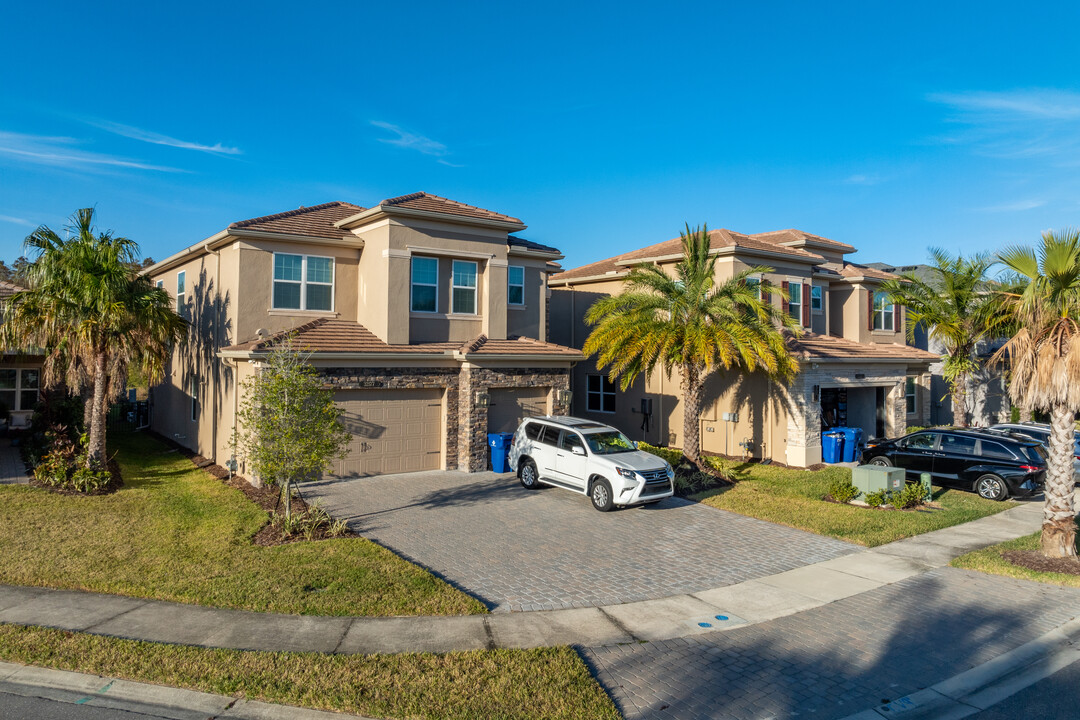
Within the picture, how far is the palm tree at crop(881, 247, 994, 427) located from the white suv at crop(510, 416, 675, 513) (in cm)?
1370

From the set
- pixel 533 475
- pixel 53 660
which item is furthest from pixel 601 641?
pixel 533 475

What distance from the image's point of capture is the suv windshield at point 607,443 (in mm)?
14664

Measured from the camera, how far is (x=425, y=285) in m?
18.2

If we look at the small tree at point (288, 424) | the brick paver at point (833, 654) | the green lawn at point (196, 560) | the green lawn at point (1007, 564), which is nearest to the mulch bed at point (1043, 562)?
the green lawn at point (1007, 564)

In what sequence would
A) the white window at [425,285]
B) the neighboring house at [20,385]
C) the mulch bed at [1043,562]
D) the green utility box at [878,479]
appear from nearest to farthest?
the mulch bed at [1043,562]
the green utility box at [878,479]
the white window at [425,285]
the neighboring house at [20,385]

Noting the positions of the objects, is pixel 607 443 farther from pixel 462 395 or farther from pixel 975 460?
pixel 975 460

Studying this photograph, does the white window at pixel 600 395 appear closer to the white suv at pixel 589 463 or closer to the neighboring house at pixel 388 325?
the neighboring house at pixel 388 325

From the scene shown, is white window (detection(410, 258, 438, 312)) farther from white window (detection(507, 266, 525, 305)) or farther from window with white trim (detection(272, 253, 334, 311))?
white window (detection(507, 266, 525, 305))

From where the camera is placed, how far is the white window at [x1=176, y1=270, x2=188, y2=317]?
2142cm

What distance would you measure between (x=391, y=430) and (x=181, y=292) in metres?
9.74

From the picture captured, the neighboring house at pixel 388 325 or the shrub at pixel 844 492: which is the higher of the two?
the neighboring house at pixel 388 325

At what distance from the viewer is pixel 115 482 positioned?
1538 centimetres

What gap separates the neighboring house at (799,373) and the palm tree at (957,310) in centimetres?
147

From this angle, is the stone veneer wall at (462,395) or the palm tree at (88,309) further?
the stone veneer wall at (462,395)
